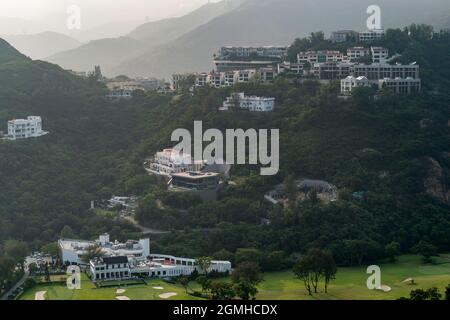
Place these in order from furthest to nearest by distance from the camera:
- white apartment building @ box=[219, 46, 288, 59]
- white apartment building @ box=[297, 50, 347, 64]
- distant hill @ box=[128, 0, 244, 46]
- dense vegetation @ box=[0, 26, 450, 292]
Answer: distant hill @ box=[128, 0, 244, 46] < white apartment building @ box=[219, 46, 288, 59] < white apartment building @ box=[297, 50, 347, 64] < dense vegetation @ box=[0, 26, 450, 292]

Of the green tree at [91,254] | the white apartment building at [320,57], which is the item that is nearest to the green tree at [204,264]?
the green tree at [91,254]

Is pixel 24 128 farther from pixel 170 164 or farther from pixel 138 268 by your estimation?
pixel 138 268

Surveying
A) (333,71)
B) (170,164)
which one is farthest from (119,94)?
(170,164)

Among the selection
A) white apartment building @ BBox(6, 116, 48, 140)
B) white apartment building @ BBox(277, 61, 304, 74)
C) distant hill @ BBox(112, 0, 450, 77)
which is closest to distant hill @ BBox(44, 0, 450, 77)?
distant hill @ BBox(112, 0, 450, 77)

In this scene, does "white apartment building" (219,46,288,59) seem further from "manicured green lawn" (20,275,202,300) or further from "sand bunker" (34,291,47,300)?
"sand bunker" (34,291,47,300)

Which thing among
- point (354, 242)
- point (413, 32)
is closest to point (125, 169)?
point (354, 242)

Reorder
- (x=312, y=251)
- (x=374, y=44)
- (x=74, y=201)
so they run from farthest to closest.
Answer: (x=374, y=44) < (x=74, y=201) < (x=312, y=251)

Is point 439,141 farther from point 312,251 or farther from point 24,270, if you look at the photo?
point 24,270
